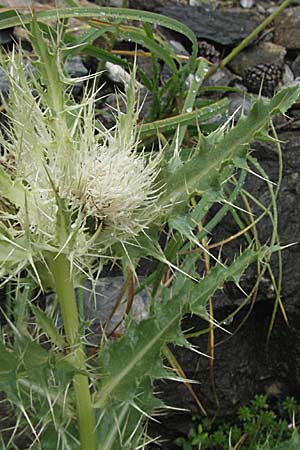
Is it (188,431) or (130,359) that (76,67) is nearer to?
(188,431)

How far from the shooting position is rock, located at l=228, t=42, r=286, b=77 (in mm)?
3008

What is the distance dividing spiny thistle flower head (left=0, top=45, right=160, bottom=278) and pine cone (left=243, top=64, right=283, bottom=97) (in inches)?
72.9

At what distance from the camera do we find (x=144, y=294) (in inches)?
82.7

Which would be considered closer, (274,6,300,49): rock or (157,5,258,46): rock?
(157,5,258,46): rock

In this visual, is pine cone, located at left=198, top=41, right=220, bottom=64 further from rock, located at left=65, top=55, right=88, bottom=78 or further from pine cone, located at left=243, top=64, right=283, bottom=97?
rock, located at left=65, top=55, right=88, bottom=78

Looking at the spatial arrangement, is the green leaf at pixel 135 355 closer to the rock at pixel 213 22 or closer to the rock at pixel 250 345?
the rock at pixel 250 345

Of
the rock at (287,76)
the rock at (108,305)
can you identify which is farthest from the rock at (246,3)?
the rock at (108,305)

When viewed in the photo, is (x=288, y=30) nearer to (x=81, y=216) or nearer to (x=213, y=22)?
(x=213, y=22)

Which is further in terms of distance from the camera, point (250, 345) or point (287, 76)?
point (287, 76)

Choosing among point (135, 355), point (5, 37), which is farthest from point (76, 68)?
point (135, 355)

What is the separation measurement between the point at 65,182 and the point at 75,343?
28 cm

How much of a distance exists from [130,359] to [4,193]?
371mm

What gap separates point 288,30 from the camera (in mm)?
3312

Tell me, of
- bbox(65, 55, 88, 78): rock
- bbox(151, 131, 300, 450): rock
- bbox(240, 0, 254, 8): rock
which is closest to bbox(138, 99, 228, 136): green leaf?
bbox(151, 131, 300, 450): rock
